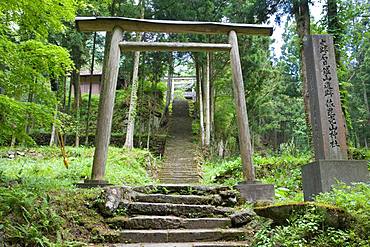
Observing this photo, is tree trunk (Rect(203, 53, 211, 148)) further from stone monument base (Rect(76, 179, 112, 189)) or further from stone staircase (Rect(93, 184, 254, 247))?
stone monument base (Rect(76, 179, 112, 189))

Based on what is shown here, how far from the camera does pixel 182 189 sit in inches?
246

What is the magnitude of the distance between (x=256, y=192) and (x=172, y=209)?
1.72m

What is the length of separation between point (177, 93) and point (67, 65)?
21807 millimetres

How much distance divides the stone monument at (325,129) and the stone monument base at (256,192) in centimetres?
85

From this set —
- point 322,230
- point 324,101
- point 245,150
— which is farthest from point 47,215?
point 324,101

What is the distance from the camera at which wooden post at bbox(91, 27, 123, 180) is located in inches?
248

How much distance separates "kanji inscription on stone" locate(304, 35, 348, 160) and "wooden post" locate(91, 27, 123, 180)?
378 cm

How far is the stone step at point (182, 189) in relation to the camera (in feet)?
20.1

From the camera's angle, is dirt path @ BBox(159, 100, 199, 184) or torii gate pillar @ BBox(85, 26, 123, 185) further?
dirt path @ BBox(159, 100, 199, 184)

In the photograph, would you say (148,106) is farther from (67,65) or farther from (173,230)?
(173,230)

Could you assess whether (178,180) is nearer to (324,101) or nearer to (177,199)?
(177,199)

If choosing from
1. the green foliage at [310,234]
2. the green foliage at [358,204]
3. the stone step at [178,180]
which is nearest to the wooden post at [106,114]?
the green foliage at [310,234]

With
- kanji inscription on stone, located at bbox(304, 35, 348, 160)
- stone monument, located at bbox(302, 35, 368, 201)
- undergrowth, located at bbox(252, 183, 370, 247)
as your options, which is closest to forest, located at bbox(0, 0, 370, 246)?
undergrowth, located at bbox(252, 183, 370, 247)

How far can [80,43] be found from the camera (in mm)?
14617
